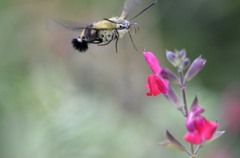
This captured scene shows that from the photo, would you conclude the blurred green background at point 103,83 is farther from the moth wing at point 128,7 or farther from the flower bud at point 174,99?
the flower bud at point 174,99

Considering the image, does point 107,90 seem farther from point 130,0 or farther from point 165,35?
point 130,0

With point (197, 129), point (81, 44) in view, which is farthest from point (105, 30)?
point (197, 129)

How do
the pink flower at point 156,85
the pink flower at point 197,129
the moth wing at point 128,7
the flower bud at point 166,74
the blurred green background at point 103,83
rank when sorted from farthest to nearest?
the blurred green background at point 103,83 → the moth wing at point 128,7 → the pink flower at point 156,85 → the flower bud at point 166,74 → the pink flower at point 197,129

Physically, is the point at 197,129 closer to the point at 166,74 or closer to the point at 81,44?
the point at 166,74

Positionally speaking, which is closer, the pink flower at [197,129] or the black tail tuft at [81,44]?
the pink flower at [197,129]

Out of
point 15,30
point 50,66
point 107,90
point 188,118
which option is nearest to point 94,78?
point 107,90

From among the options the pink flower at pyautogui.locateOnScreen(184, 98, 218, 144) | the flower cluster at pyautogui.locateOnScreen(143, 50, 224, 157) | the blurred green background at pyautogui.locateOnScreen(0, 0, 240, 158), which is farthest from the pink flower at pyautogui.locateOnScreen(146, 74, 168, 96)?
the blurred green background at pyautogui.locateOnScreen(0, 0, 240, 158)

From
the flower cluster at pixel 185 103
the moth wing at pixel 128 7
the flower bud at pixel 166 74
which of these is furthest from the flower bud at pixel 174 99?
the moth wing at pixel 128 7

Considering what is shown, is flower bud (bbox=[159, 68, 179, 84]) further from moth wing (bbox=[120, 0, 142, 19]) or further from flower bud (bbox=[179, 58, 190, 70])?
moth wing (bbox=[120, 0, 142, 19])
